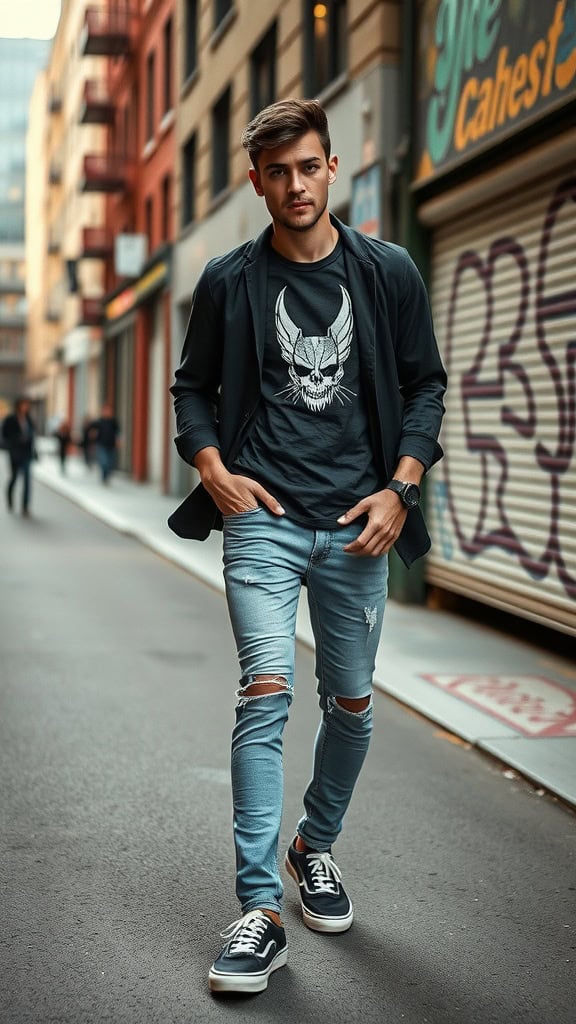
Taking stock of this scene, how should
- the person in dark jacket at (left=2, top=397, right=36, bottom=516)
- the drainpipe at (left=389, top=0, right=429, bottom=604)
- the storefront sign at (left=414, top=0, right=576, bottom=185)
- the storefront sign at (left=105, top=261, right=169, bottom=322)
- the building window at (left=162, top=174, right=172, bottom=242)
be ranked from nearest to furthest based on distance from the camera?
the storefront sign at (left=414, top=0, right=576, bottom=185)
the drainpipe at (left=389, top=0, right=429, bottom=604)
the person in dark jacket at (left=2, top=397, right=36, bottom=516)
the storefront sign at (left=105, top=261, right=169, bottom=322)
the building window at (left=162, top=174, right=172, bottom=242)

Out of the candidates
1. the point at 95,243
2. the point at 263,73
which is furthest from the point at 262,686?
the point at 95,243

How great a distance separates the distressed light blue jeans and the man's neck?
2.23ft

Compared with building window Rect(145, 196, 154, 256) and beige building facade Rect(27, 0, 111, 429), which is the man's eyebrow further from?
beige building facade Rect(27, 0, 111, 429)

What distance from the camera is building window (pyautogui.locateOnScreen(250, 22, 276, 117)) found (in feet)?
58.3

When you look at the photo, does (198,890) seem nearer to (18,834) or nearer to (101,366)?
(18,834)

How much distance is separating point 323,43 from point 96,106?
2193 cm

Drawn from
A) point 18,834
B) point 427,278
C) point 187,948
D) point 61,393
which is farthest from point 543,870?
point 61,393

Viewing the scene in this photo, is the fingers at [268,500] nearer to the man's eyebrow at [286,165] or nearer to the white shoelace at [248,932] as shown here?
the man's eyebrow at [286,165]

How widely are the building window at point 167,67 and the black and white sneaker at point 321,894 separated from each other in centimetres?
2506

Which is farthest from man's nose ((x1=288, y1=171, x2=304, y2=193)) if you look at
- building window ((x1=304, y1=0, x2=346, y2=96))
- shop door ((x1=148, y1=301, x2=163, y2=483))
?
shop door ((x1=148, y1=301, x2=163, y2=483))

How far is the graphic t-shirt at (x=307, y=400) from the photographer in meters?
3.41

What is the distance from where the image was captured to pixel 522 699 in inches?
266

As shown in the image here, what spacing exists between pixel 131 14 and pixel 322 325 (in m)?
30.7

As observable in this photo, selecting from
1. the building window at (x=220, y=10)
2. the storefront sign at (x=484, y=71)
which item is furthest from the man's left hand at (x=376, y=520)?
the building window at (x=220, y=10)
